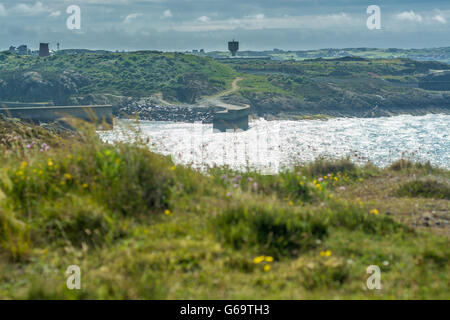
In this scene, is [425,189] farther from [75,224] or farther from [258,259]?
[75,224]

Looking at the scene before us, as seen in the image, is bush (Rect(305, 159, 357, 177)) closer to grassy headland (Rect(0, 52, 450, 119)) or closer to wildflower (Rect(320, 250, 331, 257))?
wildflower (Rect(320, 250, 331, 257))

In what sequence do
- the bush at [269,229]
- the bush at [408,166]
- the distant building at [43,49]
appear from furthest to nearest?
the distant building at [43,49] → the bush at [408,166] → the bush at [269,229]

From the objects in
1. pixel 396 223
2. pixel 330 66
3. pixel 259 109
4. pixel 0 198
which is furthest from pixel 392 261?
pixel 330 66

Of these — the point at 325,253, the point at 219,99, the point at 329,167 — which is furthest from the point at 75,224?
the point at 219,99

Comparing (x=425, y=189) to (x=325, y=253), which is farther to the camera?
(x=425, y=189)

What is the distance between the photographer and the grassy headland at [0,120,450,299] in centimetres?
455

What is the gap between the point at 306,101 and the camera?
375 feet

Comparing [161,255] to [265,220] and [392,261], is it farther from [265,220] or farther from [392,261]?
[392,261]

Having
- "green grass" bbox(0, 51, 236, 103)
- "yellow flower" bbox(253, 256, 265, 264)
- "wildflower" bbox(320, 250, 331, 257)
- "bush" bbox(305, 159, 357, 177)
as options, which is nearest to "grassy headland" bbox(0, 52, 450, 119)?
"green grass" bbox(0, 51, 236, 103)

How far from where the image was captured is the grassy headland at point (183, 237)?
4551 millimetres

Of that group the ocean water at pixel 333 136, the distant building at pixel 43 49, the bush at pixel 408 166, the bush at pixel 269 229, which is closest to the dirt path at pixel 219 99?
the ocean water at pixel 333 136

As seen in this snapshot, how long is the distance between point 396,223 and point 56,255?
14.3ft

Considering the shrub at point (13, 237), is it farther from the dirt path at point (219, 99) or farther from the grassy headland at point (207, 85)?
the grassy headland at point (207, 85)

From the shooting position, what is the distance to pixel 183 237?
5.50m
